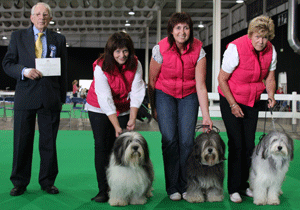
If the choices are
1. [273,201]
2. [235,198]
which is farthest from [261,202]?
[235,198]

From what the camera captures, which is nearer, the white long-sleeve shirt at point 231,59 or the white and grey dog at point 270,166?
the white and grey dog at point 270,166

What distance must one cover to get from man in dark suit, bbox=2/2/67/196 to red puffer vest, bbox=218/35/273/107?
4.90 feet

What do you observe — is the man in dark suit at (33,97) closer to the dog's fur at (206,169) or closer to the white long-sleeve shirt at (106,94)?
the white long-sleeve shirt at (106,94)

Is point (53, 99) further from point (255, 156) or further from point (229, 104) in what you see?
point (255, 156)

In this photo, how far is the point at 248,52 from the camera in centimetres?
257


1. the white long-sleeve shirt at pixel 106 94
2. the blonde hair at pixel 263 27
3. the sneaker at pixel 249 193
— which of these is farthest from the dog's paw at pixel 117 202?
the blonde hair at pixel 263 27

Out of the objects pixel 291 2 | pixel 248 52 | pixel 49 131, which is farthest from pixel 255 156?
pixel 291 2

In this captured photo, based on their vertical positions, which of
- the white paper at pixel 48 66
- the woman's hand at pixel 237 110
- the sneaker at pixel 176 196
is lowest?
the sneaker at pixel 176 196

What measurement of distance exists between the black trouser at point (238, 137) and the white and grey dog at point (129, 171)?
68 cm

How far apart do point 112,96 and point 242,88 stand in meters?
1.03

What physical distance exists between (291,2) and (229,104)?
272 cm

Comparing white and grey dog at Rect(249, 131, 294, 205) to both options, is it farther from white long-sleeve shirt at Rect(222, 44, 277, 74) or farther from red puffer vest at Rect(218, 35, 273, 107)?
white long-sleeve shirt at Rect(222, 44, 277, 74)

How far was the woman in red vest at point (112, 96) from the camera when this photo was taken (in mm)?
2459

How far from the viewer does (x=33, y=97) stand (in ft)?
8.89
